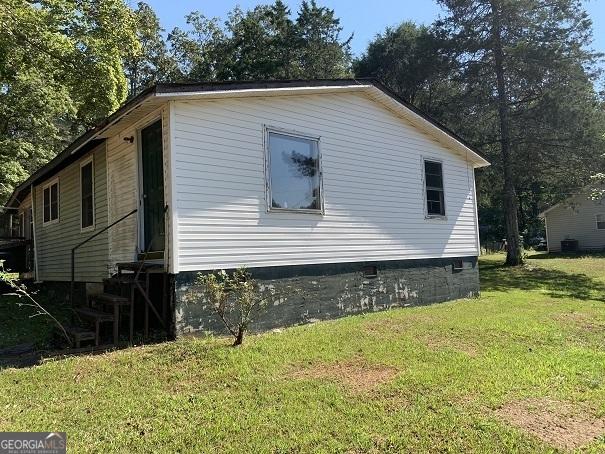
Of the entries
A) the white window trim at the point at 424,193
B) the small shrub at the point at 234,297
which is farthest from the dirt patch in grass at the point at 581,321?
the small shrub at the point at 234,297

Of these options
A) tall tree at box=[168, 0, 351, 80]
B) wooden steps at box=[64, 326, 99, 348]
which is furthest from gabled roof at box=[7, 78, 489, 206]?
tall tree at box=[168, 0, 351, 80]

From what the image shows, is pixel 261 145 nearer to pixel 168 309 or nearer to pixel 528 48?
pixel 168 309

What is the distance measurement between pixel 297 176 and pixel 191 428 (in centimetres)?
531

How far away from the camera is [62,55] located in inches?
581

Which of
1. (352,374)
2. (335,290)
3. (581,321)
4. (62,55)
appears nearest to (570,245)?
(581,321)

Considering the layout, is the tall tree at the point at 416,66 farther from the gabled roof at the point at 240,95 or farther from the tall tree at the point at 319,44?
the gabled roof at the point at 240,95

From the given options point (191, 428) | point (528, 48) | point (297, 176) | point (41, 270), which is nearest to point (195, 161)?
point (297, 176)

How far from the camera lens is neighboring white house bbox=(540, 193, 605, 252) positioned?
3191 centimetres

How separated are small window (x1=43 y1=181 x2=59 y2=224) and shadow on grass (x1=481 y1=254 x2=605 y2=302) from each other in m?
12.2

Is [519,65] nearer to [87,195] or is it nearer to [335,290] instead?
[335,290]

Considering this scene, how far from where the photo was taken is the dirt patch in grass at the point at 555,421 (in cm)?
407

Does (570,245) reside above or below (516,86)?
below

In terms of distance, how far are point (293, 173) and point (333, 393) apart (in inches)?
180

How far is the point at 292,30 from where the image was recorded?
3109cm
